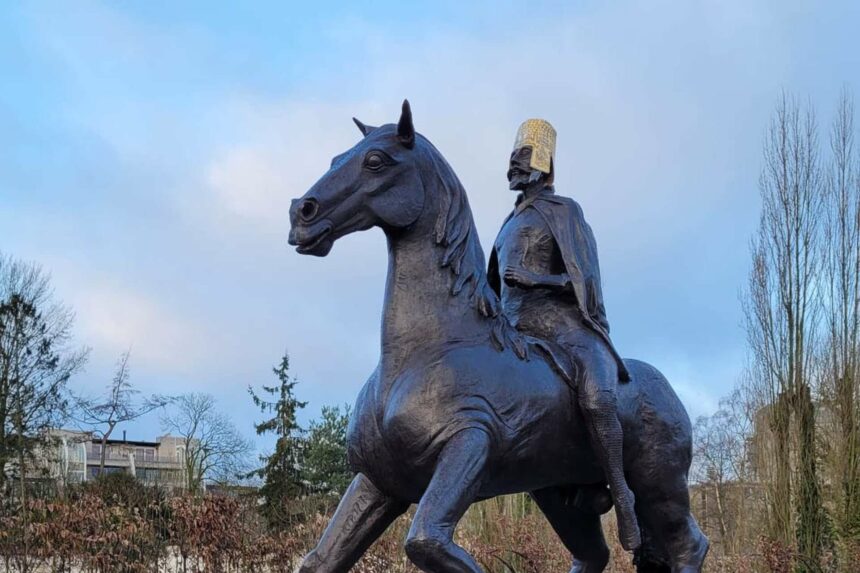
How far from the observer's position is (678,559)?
3828 millimetres

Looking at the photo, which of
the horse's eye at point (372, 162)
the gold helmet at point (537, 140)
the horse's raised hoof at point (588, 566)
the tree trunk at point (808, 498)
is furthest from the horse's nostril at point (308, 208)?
the tree trunk at point (808, 498)

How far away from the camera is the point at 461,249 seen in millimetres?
3332

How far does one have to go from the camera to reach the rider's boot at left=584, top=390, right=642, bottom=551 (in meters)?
3.36

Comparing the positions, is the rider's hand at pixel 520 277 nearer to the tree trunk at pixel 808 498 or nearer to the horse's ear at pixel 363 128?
the horse's ear at pixel 363 128

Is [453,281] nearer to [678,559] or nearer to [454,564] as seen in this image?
[454,564]

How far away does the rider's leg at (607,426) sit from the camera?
3363mm

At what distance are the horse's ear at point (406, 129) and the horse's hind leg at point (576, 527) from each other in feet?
5.14

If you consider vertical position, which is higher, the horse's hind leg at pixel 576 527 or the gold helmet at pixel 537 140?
the gold helmet at pixel 537 140

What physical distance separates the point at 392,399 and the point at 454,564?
57 centimetres

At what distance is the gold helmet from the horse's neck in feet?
2.52

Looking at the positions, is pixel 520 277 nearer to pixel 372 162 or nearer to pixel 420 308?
pixel 420 308

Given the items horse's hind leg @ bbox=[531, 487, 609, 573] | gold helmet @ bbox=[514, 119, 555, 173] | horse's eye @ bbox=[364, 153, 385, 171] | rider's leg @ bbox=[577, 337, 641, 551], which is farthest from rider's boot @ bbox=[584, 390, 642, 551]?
horse's eye @ bbox=[364, 153, 385, 171]

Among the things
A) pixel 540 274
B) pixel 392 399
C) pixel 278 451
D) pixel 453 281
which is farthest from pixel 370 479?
pixel 278 451

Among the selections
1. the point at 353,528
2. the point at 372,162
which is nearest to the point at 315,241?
the point at 372,162
